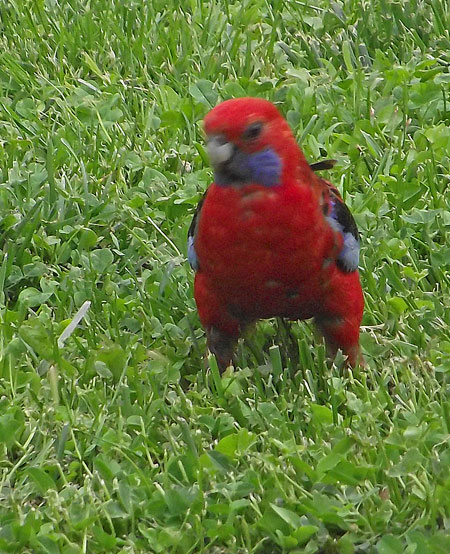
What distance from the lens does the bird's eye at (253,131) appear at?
2.98 metres

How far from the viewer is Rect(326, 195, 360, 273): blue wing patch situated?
3152 millimetres

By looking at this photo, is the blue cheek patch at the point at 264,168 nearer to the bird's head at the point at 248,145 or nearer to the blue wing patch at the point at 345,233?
the bird's head at the point at 248,145

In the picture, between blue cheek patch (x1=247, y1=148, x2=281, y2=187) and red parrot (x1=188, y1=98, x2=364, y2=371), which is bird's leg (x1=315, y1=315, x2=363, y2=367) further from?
blue cheek patch (x1=247, y1=148, x2=281, y2=187)

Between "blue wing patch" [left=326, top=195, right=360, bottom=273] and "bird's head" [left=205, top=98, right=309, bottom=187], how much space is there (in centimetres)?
18

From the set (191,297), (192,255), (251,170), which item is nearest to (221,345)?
(192,255)

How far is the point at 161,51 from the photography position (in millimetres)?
4953

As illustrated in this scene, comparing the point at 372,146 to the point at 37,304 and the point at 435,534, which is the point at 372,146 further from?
the point at 435,534

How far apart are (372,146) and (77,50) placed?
1362 mm

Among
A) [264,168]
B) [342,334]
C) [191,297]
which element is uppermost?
[264,168]

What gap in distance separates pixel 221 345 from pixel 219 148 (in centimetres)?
62

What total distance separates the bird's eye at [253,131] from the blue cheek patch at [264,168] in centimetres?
4

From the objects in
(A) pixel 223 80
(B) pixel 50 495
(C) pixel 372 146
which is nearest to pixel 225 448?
(B) pixel 50 495

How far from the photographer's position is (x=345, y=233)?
3189 mm

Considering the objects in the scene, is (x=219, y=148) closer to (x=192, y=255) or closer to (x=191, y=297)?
(x=192, y=255)
